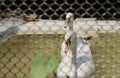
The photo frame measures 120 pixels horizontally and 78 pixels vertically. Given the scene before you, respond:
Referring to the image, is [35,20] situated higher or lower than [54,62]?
lower

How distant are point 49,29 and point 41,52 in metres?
0.27

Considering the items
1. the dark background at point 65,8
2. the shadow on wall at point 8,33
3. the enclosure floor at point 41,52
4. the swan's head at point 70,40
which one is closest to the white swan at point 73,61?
the swan's head at point 70,40

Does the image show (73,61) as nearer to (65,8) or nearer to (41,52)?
(41,52)

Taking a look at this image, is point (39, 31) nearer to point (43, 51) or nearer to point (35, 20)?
point (35, 20)

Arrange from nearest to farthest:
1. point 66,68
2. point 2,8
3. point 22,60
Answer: point 66,68
point 22,60
point 2,8

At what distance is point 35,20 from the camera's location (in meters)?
2.96

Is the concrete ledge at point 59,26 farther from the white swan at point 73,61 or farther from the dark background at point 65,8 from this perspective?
the white swan at point 73,61

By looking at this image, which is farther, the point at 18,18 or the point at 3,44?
the point at 18,18

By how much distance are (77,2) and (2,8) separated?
2.21ft

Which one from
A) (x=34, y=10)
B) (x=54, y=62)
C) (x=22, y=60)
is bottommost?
(x=22, y=60)

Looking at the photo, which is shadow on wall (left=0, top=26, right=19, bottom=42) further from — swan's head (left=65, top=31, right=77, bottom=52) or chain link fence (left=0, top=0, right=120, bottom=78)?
swan's head (left=65, top=31, right=77, bottom=52)

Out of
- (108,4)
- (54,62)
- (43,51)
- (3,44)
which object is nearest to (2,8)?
(3,44)

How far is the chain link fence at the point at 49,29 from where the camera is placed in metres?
2.57

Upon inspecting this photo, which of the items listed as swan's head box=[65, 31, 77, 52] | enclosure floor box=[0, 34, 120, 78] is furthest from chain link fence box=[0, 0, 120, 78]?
swan's head box=[65, 31, 77, 52]
